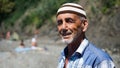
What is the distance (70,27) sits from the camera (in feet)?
11.3

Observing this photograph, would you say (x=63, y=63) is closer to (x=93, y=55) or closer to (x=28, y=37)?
(x=93, y=55)

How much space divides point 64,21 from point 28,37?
3488 cm

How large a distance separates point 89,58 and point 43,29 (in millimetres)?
34481

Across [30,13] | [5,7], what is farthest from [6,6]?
[30,13]

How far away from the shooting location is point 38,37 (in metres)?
36.3

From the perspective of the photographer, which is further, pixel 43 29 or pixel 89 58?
pixel 43 29

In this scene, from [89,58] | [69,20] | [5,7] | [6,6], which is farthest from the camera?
[5,7]

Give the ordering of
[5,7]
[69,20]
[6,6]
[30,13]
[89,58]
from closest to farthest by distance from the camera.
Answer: [89,58] → [69,20] → [30,13] → [6,6] → [5,7]

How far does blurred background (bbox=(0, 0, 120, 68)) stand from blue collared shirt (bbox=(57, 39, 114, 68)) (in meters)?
9.50

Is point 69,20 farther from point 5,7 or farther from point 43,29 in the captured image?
point 5,7

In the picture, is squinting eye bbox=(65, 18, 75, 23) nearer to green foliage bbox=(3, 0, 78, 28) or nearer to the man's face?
the man's face

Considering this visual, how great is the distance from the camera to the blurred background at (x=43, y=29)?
1953cm

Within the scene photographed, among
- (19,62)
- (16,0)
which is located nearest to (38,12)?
(16,0)

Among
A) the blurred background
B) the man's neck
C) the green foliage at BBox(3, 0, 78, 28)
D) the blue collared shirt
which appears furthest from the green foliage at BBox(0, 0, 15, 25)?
the blue collared shirt
